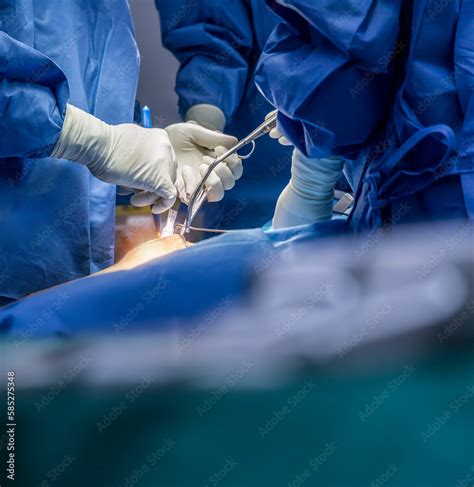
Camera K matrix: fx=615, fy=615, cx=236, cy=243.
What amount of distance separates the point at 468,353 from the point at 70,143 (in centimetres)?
111

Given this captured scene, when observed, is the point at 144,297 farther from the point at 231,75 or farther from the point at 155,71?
the point at 155,71

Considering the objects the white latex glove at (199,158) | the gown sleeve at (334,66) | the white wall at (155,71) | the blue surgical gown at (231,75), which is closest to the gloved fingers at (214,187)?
the white latex glove at (199,158)

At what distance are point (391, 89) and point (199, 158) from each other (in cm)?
112

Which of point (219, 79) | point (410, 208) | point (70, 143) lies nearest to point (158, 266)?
point (410, 208)

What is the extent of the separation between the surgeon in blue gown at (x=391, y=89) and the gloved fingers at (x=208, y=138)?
0.98 meters

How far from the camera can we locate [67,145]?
1474 millimetres

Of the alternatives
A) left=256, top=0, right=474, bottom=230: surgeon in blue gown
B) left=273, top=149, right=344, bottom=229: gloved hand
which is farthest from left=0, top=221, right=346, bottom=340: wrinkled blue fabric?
left=273, top=149, right=344, bottom=229: gloved hand

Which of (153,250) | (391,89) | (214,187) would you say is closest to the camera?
(391,89)

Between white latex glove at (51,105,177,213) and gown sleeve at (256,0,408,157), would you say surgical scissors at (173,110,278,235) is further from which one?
gown sleeve at (256,0,408,157)

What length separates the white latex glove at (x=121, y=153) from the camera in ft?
4.86

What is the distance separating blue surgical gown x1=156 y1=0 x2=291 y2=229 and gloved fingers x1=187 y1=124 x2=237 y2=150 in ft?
0.99

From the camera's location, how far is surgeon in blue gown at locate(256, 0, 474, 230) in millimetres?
853

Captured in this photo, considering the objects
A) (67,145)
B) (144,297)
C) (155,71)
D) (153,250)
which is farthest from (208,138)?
(144,297)

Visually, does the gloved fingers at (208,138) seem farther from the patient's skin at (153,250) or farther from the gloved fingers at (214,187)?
the patient's skin at (153,250)
